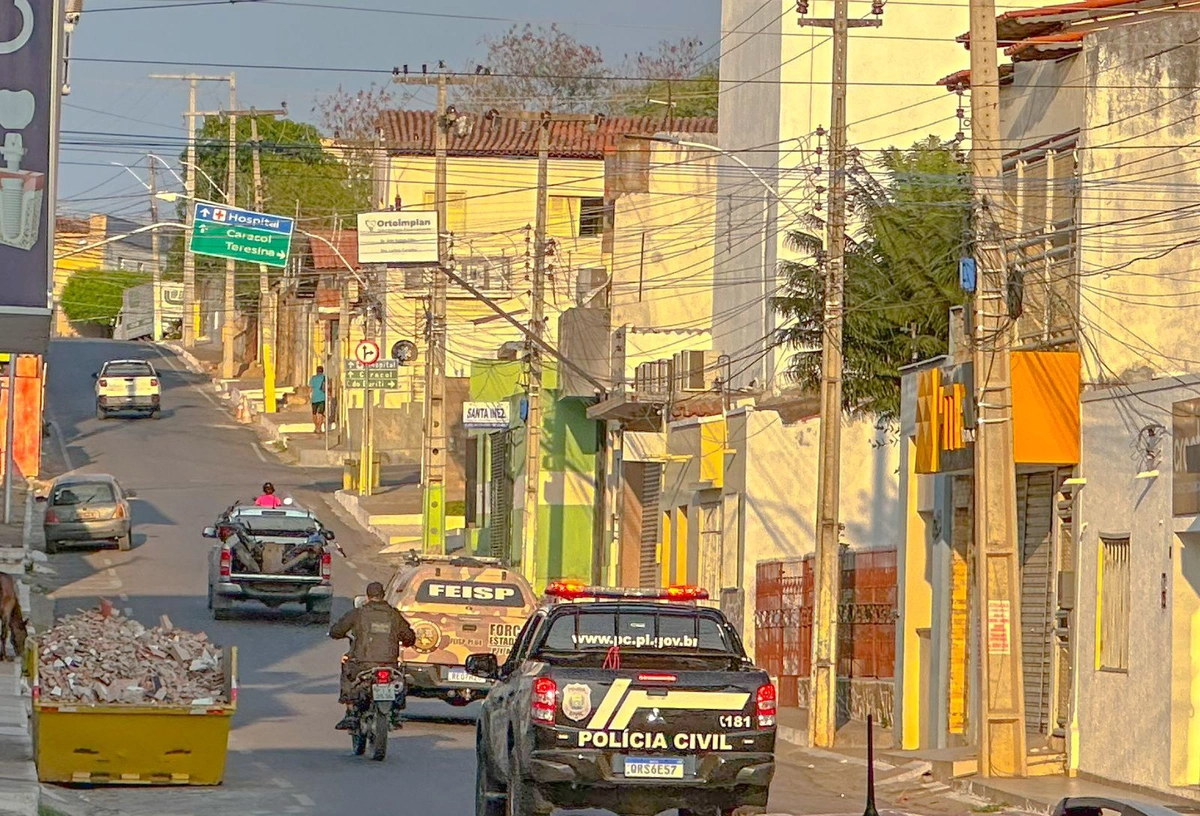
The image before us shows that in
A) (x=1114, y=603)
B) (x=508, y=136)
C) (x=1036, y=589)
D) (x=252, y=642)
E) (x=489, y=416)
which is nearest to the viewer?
(x=1114, y=603)

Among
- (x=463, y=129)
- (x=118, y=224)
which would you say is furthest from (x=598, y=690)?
(x=118, y=224)

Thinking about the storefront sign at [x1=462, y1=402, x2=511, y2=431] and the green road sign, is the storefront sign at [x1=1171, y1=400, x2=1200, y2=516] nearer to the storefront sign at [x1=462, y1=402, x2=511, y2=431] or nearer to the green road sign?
the storefront sign at [x1=462, y1=402, x2=511, y2=431]

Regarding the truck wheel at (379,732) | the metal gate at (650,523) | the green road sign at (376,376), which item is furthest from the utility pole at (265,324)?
the truck wheel at (379,732)

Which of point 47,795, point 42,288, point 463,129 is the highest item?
point 463,129

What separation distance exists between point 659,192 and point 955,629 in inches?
1084

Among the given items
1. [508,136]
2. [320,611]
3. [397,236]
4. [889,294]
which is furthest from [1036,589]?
[508,136]

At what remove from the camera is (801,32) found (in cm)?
4962

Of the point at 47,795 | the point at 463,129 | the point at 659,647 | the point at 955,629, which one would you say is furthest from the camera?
the point at 463,129

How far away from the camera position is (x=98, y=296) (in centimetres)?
12438

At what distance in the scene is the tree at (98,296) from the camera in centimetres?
12381

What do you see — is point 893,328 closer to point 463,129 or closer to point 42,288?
point 42,288

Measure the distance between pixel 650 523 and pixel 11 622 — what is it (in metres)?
20.0

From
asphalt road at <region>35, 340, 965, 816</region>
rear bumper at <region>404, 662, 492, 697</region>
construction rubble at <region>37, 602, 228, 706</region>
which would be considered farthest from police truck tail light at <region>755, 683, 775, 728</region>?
rear bumper at <region>404, 662, 492, 697</region>

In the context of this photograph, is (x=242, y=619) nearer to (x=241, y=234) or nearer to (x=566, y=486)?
(x=241, y=234)
